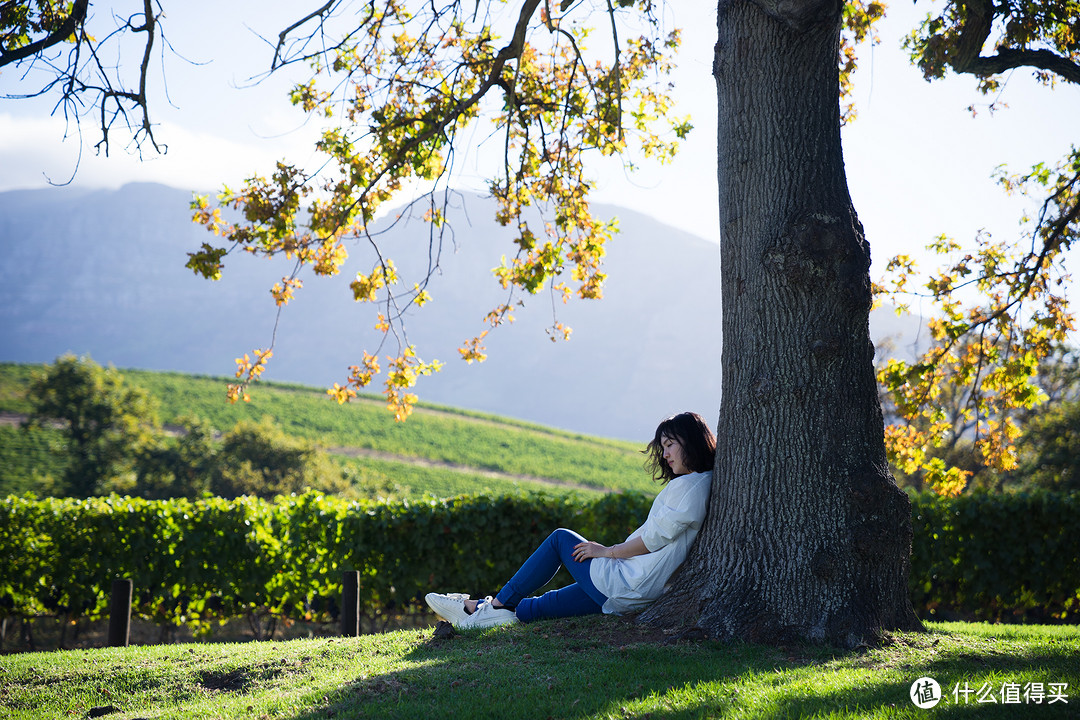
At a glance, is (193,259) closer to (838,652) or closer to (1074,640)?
(838,652)

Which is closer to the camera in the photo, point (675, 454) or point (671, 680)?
point (671, 680)

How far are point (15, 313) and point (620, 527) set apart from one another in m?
206

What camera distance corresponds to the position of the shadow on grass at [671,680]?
10.1ft

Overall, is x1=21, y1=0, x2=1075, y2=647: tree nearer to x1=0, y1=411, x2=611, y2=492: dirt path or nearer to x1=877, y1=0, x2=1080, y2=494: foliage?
x1=877, y1=0, x2=1080, y2=494: foliage

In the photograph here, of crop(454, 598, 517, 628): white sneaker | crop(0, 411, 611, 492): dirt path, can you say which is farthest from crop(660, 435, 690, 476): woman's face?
crop(0, 411, 611, 492): dirt path

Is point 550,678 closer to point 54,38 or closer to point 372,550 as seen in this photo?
point 372,550

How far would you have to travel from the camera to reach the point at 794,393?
4109mm

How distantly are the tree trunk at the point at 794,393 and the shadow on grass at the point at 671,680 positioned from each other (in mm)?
272

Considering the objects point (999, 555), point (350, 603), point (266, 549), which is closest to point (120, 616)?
point (266, 549)

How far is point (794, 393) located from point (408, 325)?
151786 millimetres

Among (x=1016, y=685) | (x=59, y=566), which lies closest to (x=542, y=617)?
(x=1016, y=685)

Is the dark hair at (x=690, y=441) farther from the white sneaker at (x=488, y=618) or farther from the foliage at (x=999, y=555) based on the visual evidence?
the foliage at (x=999, y=555)

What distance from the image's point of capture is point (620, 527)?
797 centimetres

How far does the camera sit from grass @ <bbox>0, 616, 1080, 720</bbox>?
10.3 ft
